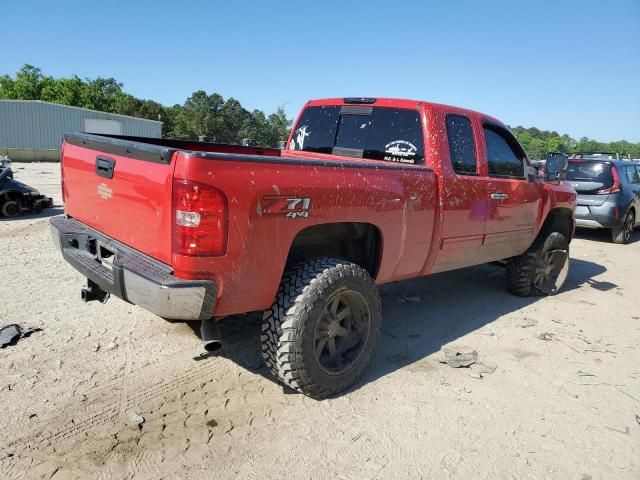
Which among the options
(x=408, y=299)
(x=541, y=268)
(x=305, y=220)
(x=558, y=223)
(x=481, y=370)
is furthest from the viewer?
(x=558, y=223)

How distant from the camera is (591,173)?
32.6 feet

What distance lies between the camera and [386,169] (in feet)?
10.9

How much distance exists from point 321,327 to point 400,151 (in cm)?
174

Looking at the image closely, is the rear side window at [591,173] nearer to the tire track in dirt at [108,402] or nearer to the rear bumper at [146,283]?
the tire track in dirt at [108,402]

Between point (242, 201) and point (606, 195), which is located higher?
point (242, 201)

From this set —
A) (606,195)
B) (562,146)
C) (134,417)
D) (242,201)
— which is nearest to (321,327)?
(242,201)

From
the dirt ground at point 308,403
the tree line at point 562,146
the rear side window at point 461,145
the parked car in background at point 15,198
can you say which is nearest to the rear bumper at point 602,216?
the dirt ground at point 308,403

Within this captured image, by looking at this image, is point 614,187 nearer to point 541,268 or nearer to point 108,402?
point 541,268

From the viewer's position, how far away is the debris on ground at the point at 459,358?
379 centimetres

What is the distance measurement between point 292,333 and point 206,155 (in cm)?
119

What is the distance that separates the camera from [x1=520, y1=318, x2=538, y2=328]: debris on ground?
477cm

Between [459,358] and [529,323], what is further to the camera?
[529,323]

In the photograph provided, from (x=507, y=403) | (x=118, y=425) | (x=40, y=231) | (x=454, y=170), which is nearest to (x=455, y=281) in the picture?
(x=454, y=170)

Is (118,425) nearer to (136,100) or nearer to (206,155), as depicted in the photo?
(206,155)
